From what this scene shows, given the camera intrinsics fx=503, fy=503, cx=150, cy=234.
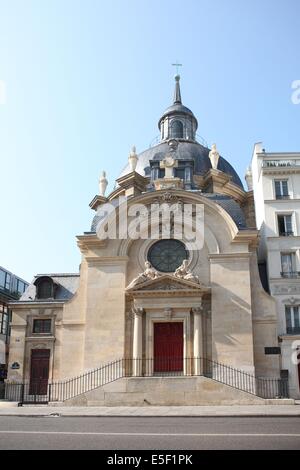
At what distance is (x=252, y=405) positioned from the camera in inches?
906

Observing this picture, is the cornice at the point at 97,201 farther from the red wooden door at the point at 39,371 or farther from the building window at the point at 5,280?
the red wooden door at the point at 39,371

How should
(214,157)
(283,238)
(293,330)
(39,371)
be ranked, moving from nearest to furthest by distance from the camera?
(293,330), (283,238), (39,371), (214,157)

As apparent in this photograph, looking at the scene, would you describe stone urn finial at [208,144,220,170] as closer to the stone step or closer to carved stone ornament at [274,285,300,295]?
carved stone ornament at [274,285,300,295]

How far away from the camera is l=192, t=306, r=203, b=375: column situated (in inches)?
1079

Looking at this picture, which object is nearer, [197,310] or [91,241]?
[197,310]

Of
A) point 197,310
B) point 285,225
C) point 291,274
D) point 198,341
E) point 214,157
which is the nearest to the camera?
point 198,341

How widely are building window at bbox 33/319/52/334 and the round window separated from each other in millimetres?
8551

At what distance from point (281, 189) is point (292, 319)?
8791mm

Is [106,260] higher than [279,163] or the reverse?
the reverse

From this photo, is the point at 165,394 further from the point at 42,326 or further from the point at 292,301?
the point at 42,326

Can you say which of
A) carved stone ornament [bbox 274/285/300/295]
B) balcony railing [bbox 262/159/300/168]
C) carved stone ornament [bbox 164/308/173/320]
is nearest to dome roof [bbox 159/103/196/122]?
balcony railing [bbox 262/159/300/168]

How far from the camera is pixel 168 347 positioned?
29.0 meters

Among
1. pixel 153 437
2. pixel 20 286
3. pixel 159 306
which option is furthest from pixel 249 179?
pixel 153 437

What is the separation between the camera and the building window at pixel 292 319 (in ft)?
97.3
